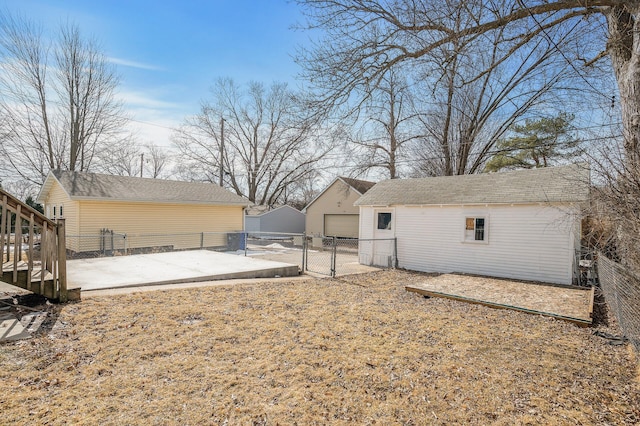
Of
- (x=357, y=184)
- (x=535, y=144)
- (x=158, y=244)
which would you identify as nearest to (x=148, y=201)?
(x=158, y=244)

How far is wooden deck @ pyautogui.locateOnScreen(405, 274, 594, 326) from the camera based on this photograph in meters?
5.96

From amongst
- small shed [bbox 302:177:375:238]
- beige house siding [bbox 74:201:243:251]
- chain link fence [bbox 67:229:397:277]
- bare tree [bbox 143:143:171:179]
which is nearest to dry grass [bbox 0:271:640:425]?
chain link fence [bbox 67:229:397:277]

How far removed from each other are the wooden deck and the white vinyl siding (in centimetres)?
67

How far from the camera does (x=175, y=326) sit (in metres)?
4.61

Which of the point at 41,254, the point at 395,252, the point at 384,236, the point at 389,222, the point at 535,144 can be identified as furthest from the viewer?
the point at 535,144

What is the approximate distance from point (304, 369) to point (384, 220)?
9.79 metres

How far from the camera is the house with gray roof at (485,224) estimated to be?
9.03 meters

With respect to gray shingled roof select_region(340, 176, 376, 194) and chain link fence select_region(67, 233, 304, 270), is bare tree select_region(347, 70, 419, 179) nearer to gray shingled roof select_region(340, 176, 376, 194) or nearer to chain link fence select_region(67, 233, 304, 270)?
gray shingled roof select_region(340, 176, 376, 194)

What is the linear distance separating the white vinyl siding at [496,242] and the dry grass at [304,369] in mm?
4388

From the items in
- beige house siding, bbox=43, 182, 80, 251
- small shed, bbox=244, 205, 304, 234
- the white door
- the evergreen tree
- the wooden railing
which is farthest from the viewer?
small shed, bbox=244, 205, 304, 234

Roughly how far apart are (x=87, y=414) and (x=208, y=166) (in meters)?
30.2

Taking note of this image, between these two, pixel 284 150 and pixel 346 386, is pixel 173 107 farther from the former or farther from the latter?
pixel 346 386

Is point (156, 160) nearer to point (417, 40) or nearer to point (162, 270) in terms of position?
point (162, 270)

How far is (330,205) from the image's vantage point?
73.3ft
